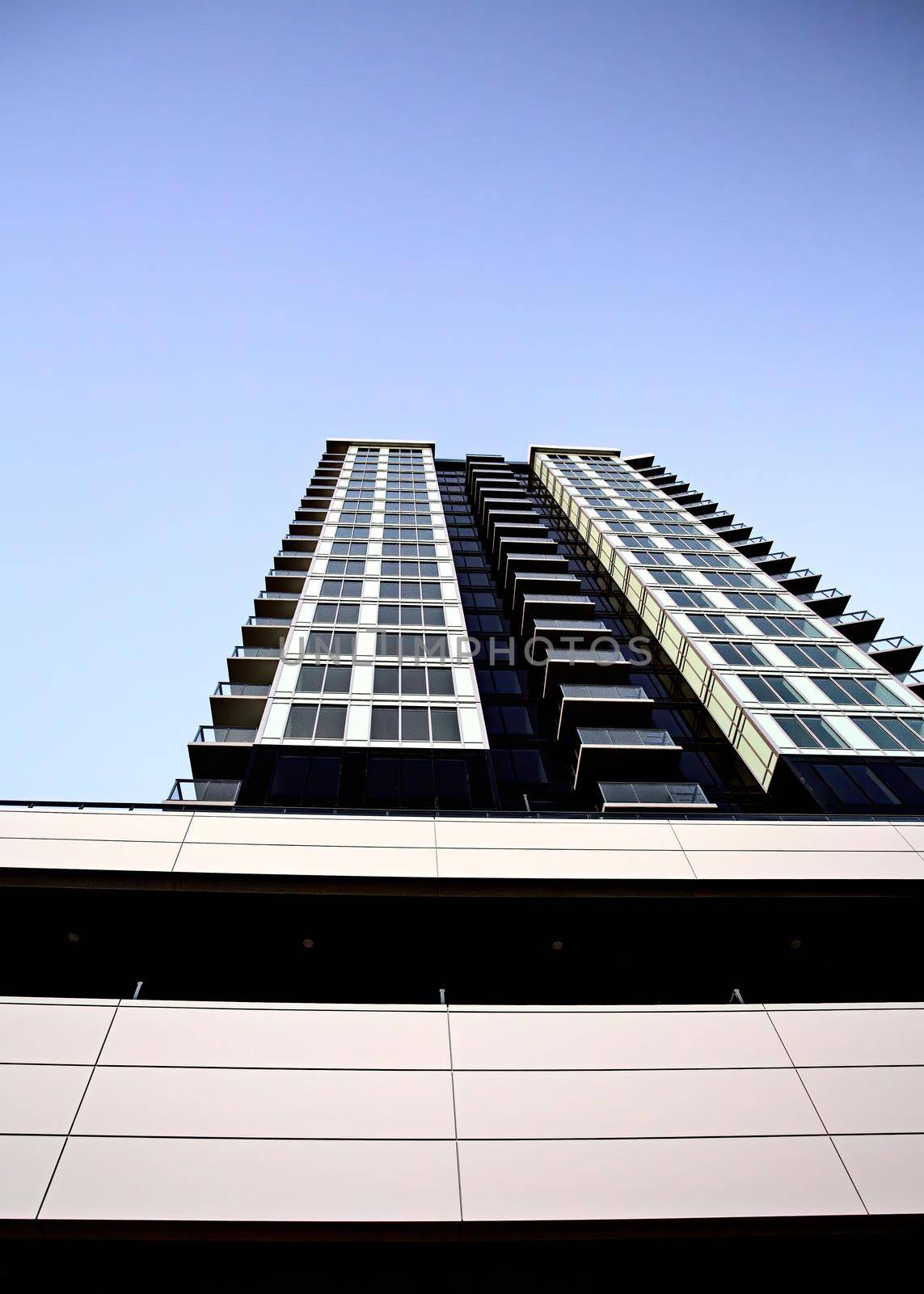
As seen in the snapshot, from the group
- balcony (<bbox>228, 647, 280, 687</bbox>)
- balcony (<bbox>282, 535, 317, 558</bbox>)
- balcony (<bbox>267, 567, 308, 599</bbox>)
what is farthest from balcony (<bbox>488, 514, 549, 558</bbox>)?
balcony (<bbox>228, 647, 280, 687</bbox>)

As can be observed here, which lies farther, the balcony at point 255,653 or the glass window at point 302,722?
the balcony at point 255,653

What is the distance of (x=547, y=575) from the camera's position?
106ft

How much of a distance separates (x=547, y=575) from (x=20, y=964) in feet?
82.4

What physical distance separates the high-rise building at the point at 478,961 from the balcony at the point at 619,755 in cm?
11

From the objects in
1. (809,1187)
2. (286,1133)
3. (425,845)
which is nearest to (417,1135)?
(286,1133)

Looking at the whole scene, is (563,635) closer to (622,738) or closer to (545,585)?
(545,585)

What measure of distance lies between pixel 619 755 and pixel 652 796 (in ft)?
7.24

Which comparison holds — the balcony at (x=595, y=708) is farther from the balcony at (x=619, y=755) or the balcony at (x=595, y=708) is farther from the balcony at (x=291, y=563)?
the balcony at (x=291, y=563)

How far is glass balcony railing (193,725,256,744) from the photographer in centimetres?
2111

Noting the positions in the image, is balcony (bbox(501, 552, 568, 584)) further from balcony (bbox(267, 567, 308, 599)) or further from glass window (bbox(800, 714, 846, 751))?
Result: glass window (bbox(800, 714, 846, 751))

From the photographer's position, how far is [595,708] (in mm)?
23406

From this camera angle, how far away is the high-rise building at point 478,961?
763cm

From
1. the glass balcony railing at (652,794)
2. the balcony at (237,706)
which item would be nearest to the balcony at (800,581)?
the glass balcony railing at (652,794)

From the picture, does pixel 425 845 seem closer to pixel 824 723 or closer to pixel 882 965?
pixel 882 965
